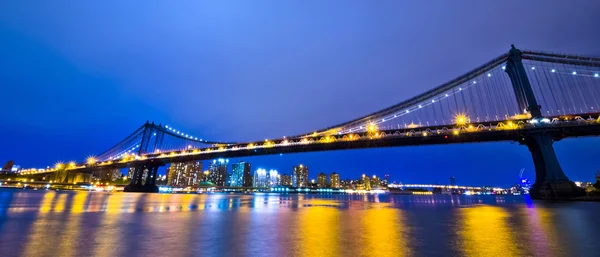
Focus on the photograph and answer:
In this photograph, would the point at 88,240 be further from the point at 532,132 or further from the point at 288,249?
the point at 532,132

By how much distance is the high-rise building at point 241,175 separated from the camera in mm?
169000

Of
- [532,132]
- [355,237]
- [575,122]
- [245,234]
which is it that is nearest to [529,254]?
[355,237]

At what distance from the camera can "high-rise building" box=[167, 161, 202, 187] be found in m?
162

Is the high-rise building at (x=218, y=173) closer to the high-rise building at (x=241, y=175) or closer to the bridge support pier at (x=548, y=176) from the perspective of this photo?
the high-rise building at (x=241, y=175)

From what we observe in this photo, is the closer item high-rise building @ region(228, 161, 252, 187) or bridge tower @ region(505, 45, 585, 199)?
bridge tower @ region(505, 45, 585, 199)

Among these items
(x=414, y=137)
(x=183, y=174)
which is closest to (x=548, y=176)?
(x=414, y=137)

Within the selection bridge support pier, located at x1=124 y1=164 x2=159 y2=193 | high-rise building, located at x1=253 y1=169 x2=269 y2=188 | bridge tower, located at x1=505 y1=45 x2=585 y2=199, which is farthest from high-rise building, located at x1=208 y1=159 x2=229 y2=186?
bridge tower, located at x1=505 y1=45 x2=585 y2=199

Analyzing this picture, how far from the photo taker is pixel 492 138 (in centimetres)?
4456

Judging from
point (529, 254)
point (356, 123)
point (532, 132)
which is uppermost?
point (356, 123)

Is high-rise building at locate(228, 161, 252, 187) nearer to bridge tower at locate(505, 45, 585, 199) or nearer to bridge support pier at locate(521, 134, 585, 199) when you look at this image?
bridge tower at locate(505, 45, 585, 199)

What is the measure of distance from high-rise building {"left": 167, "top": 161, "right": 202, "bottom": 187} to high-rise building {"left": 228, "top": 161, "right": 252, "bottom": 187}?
21.2 meters

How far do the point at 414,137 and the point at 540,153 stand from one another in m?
16.6

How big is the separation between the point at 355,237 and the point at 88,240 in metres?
6.94

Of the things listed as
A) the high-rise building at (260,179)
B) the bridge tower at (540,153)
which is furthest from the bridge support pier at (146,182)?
the high-rise building at (260,179)
